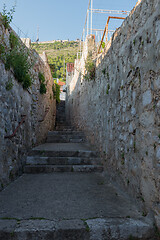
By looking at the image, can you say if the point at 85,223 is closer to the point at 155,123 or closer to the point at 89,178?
the point at 155,123

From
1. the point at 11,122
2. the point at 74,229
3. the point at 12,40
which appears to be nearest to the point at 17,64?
the point at 12,40

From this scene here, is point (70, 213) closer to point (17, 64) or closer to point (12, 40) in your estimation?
point (17, 64)

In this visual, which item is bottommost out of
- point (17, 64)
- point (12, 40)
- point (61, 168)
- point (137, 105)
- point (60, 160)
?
point (61, 168)

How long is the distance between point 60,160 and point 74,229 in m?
2.86

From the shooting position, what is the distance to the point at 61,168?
14.6 ft

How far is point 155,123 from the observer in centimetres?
202

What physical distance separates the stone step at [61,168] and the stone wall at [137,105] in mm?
747

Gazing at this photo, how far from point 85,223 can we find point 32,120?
12.8 ft

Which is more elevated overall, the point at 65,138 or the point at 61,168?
the point at 65,138

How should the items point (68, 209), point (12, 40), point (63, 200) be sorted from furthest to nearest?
point (12, 40)
point (63, 200)
point (68, 209)

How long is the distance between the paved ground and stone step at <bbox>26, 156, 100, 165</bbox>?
0.82m

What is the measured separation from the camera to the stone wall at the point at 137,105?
6.72 ft

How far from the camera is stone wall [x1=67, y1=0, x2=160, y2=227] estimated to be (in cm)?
205

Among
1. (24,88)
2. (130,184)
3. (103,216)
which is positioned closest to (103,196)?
(130,184)
